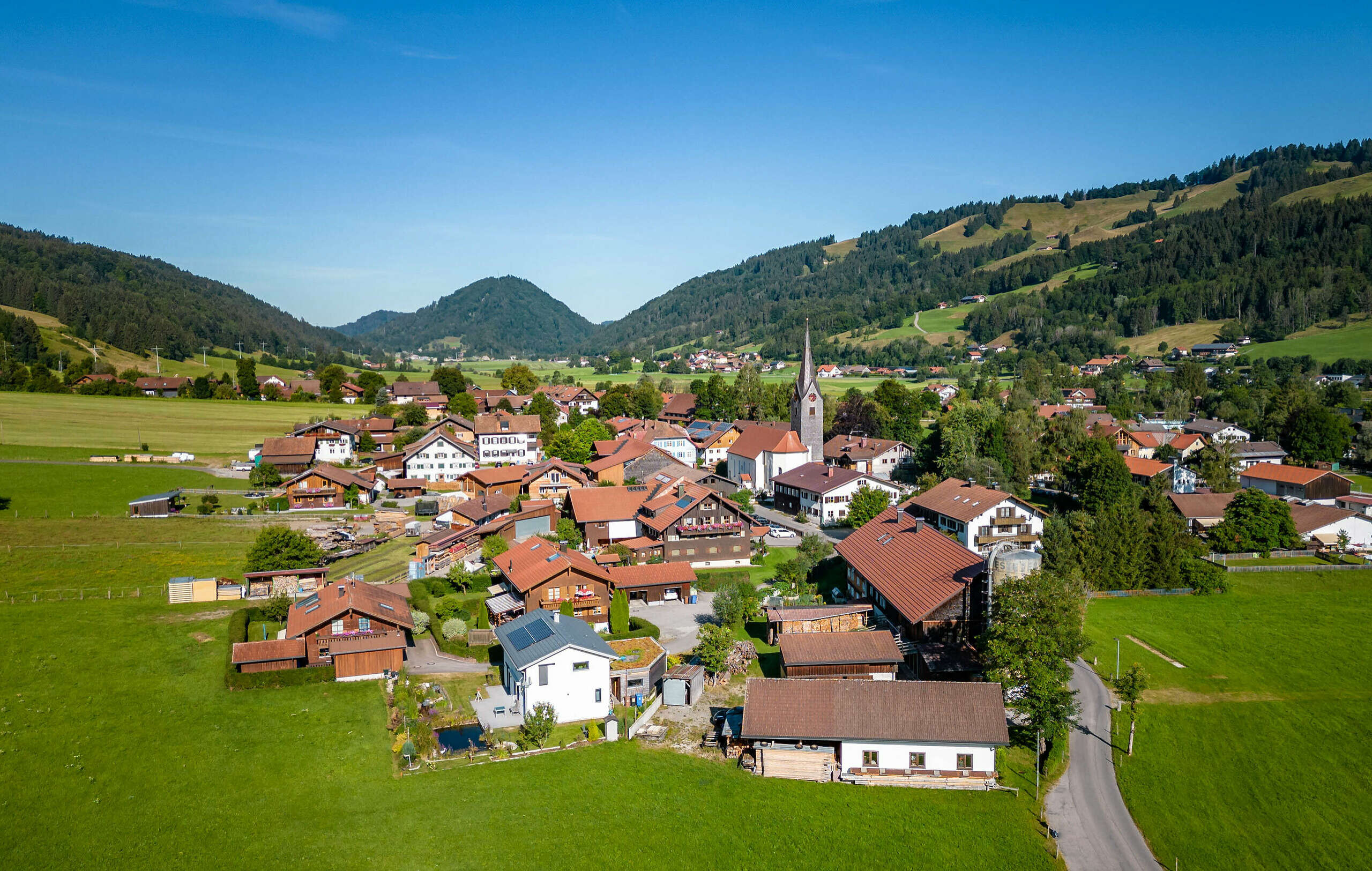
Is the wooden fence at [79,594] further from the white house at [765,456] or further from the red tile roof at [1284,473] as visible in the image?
the red tile roof at [1284,473]

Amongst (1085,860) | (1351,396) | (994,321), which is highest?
(994,321)

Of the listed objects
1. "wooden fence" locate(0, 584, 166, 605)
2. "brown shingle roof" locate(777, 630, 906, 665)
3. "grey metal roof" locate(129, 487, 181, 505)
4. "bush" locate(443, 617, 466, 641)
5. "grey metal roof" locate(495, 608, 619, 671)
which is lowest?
"bush" locate(443, 617, 466, 641)

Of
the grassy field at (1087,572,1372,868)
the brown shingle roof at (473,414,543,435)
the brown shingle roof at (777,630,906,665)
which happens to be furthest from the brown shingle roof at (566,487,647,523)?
the brown shingle roof at (473,414,543,435)

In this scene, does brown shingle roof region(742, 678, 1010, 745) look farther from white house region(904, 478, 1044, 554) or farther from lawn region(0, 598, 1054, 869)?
white house region(904, 478, 1044, 554)

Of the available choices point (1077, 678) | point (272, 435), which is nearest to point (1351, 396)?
point (1077, 678)

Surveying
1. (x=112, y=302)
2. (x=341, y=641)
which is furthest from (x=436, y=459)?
(x=112, y=302)

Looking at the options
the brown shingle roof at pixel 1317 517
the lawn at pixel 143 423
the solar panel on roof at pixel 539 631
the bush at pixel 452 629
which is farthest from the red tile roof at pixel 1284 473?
the lawn at pixel 143 423

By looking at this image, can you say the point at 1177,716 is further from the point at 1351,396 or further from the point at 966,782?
the point at 1351,396
